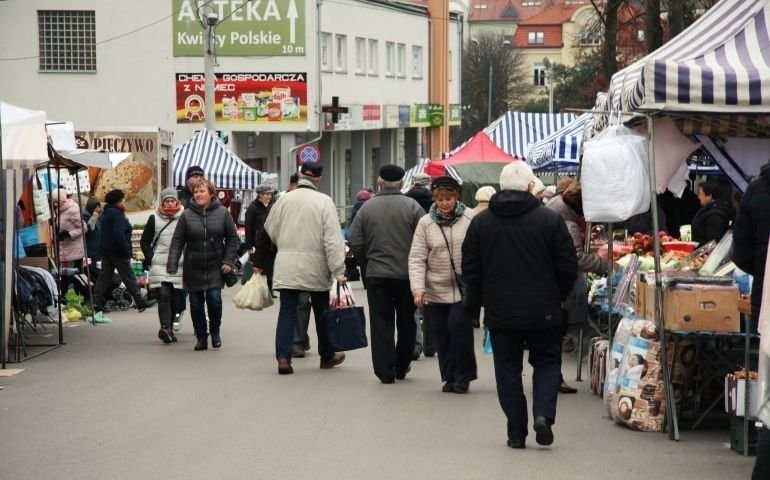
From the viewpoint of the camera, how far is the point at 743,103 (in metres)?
8.29

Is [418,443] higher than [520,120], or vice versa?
[520,120]

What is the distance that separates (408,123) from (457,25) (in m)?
12.0

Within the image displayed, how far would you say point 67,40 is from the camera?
149ft

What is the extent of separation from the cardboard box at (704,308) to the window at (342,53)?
40.7 m

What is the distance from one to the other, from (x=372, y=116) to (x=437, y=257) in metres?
42.5

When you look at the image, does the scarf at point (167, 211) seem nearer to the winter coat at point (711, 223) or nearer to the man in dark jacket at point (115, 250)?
the man in dark jacket at point (115, 250)

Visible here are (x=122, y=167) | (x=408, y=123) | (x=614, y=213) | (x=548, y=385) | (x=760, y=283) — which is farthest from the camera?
(x=408, y=123)

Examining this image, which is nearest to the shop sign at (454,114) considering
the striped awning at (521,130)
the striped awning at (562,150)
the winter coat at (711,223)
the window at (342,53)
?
the window at (342,53)

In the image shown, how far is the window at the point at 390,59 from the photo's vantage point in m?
55.9

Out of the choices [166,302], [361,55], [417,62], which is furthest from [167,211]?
[417,62]

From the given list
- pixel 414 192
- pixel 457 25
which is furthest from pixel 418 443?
pixel 457 25

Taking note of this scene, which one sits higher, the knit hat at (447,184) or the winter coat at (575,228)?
the knit hat at (447,184)

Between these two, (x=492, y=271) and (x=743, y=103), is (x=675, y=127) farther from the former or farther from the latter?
(x=492, y=271)

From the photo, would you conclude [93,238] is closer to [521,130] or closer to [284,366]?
[284,366]
